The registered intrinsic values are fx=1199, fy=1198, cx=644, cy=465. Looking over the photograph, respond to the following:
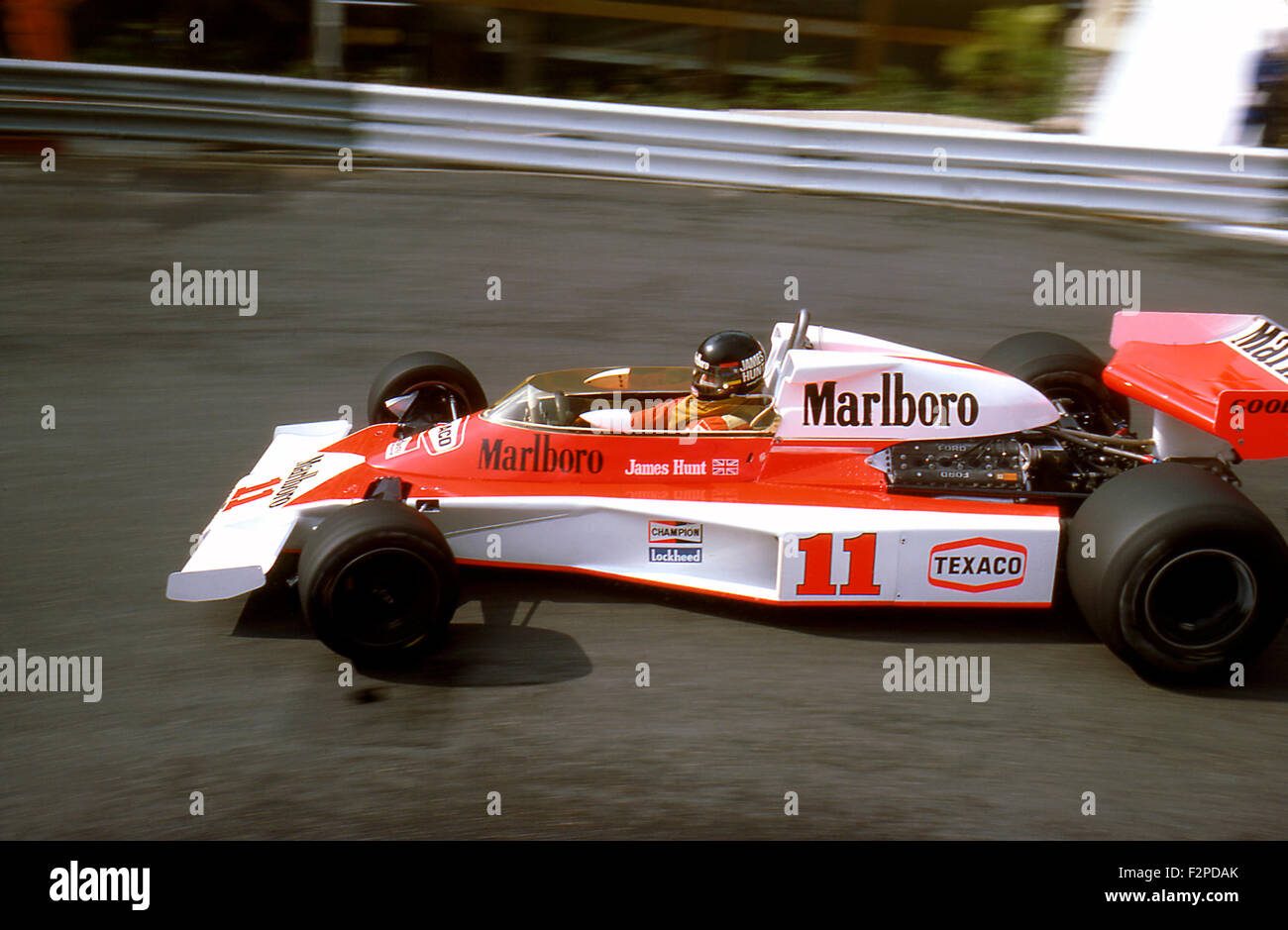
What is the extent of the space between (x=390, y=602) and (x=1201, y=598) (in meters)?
3.30

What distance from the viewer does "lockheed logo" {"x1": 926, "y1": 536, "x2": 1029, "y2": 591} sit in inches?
200

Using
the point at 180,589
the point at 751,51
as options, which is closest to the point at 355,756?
the point at 180,589

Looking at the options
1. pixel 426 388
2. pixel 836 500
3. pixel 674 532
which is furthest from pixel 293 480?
pixel 836 500

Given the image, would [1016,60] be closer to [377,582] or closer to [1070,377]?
[1070,377]

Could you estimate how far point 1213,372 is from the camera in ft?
17.8

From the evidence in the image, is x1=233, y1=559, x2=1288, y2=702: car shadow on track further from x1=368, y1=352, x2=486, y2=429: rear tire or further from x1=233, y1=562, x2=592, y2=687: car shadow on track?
x1=368, y1=352, x2=486, y2=429: rear tire

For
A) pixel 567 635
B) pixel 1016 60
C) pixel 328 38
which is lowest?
pixel 567 635

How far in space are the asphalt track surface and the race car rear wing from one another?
1017mm

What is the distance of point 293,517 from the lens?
17.5 ft

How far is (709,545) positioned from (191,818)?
92.2 inches

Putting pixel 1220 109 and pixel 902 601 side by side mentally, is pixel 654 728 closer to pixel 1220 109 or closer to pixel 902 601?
pixel 902 601

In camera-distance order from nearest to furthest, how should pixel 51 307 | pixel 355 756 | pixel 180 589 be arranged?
pixel 355 756 → pixel 180 589 → pixel 51 307

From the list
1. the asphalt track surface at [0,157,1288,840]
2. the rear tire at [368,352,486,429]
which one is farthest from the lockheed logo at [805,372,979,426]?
the rear tire at [368,352,486,429]

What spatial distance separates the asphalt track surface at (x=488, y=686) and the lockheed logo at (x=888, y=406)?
88cm
